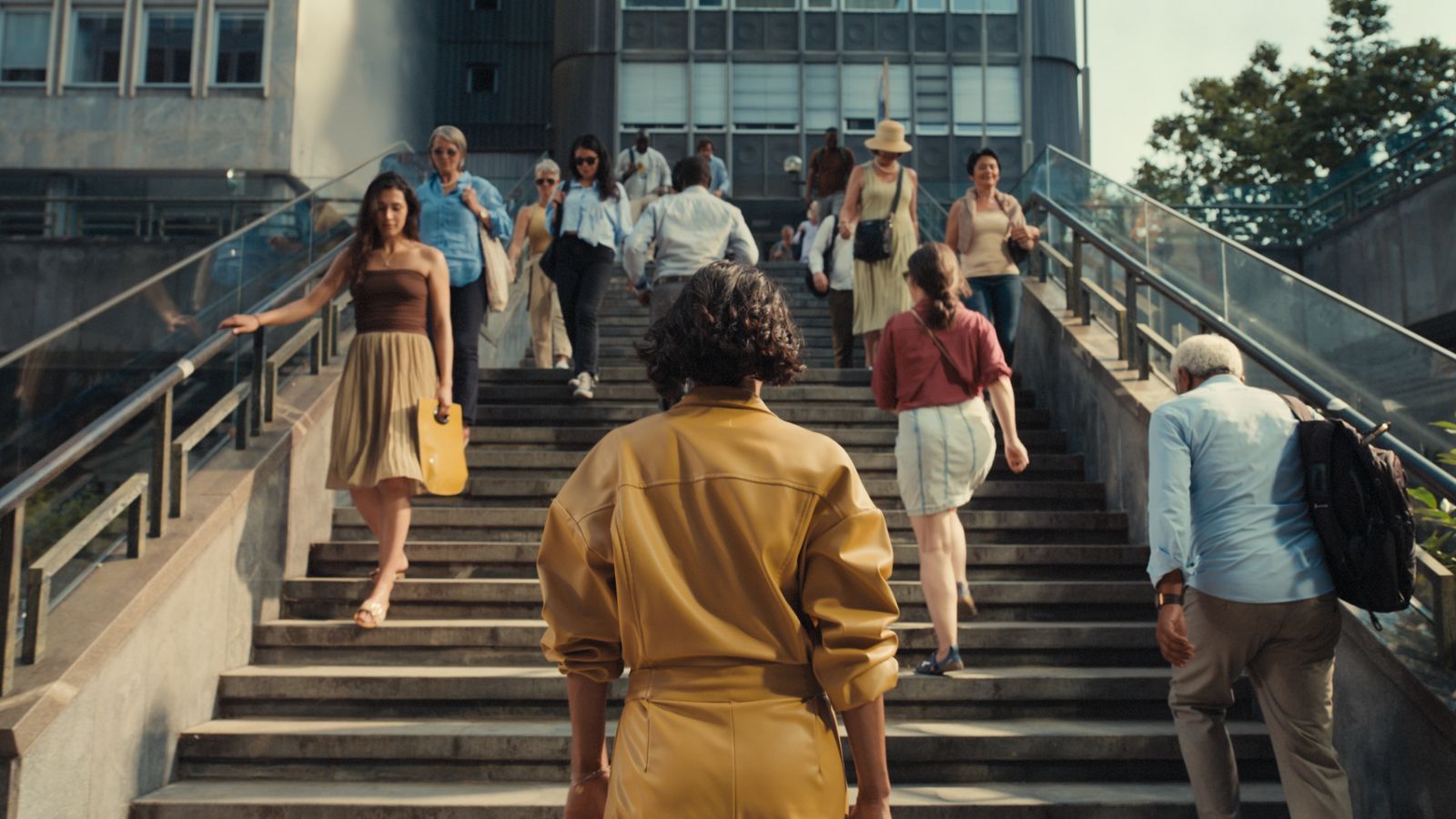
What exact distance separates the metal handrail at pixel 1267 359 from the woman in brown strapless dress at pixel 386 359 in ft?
12.9

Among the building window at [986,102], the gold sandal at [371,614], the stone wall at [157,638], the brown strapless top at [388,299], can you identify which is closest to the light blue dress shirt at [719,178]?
the brown strapless top at [388,299]

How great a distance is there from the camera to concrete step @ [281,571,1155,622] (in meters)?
6.52

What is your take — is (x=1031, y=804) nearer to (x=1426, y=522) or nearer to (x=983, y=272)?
(x=1426, y=522)

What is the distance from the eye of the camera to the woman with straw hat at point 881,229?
32.2ft

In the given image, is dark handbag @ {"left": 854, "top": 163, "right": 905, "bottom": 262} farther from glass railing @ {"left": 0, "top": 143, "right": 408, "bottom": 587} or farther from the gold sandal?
the gold sandal

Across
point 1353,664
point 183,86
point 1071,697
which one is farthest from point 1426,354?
point 183,86

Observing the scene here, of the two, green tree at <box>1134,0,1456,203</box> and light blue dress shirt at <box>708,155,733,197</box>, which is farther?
green tree at <box>1134,0,1456,203</box>

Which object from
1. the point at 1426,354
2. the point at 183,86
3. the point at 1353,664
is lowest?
the point at 1353,664

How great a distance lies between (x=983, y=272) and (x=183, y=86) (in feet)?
77.8

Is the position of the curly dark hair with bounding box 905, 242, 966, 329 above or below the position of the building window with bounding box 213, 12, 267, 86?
below

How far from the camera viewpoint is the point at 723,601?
2.52 meters

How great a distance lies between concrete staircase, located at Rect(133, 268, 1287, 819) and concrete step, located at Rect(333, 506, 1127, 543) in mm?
11

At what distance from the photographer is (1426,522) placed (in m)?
5.16

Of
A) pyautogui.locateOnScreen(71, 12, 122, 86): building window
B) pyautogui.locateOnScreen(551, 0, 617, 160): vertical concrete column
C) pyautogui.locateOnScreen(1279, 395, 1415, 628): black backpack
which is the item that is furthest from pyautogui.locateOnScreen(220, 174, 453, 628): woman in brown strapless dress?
pyautogui.locateOnScreen(551, 0, 617, 160): vertical concrete column
